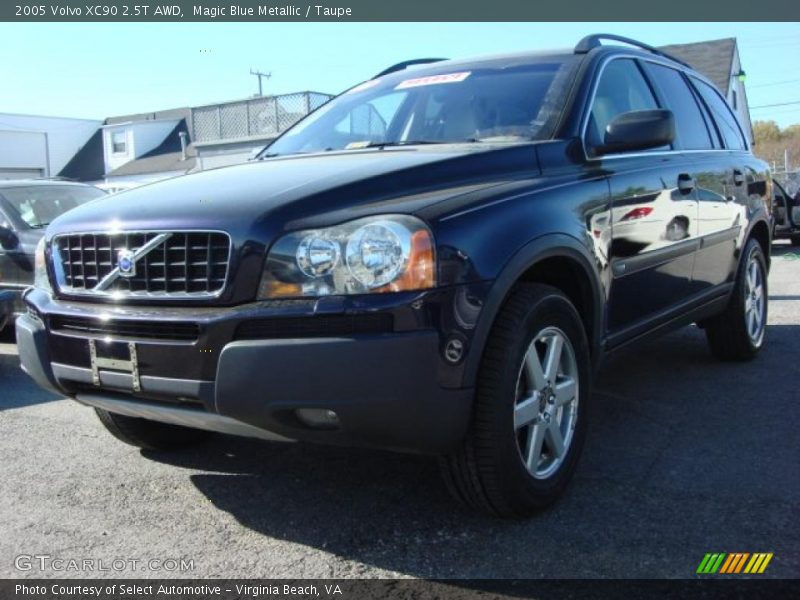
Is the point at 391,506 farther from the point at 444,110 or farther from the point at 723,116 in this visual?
the point at 723,116

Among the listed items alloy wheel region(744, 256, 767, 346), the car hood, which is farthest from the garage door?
the car hood

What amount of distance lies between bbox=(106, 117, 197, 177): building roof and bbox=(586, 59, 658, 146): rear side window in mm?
27481

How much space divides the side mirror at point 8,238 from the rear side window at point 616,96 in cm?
546

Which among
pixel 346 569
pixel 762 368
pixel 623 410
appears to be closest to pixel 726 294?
pixel 762 368

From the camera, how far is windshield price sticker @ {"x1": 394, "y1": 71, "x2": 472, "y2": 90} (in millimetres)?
4043

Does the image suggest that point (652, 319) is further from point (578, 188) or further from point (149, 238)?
point (149, 238)

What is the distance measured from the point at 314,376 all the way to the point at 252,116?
2409 cm

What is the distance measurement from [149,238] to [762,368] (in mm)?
4175

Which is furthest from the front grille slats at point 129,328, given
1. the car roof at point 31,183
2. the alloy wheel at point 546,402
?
the car roof at point 31,183

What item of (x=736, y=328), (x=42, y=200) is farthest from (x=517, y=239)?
(x=42, y=200)

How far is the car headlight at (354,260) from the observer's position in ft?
8.06

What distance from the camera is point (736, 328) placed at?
17.1 feet

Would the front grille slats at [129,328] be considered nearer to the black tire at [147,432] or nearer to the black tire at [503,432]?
the black tire at [147,432]

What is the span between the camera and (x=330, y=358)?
2.39 m
